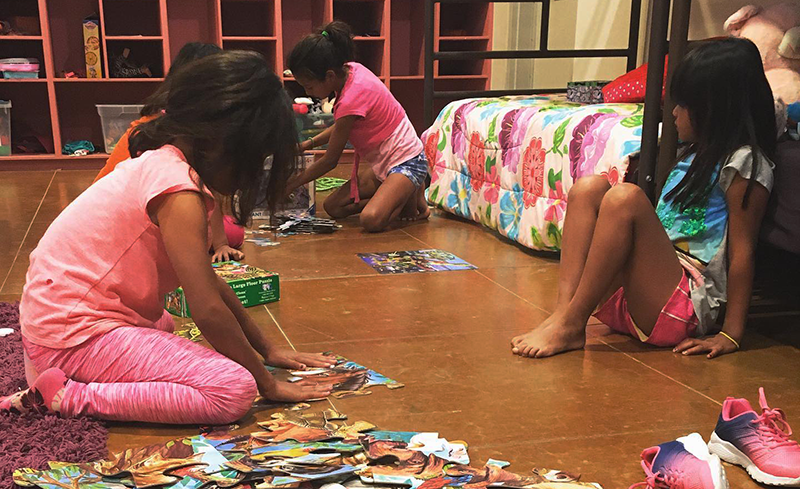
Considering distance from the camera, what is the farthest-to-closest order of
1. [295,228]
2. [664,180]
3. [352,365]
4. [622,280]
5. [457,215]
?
[457,215]
[295,228]
[664,180]
[622,280]
[352,365]

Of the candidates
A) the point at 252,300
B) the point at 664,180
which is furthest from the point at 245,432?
the point at 664,180

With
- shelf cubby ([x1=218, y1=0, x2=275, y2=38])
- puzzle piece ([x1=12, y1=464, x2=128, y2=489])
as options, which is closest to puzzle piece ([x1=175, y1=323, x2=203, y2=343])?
puzzle piece ([x1=12, y1=464, x2=128, y2=489])

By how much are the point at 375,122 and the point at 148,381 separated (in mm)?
1950

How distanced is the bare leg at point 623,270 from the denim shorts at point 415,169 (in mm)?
1505

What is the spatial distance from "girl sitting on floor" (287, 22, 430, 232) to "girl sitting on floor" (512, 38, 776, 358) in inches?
54.2

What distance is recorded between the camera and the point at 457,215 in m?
3.36

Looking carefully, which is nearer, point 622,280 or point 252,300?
point 622,280

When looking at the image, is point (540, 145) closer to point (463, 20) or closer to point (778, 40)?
point (778, 40)

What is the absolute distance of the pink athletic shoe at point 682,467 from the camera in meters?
1.11

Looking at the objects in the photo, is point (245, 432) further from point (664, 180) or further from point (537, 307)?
point (664, 180)

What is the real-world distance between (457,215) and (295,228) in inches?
28.1

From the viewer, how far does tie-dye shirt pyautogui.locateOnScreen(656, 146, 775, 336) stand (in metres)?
1.67

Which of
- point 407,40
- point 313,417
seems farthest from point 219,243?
point 407,40

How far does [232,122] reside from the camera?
4.19 feet
